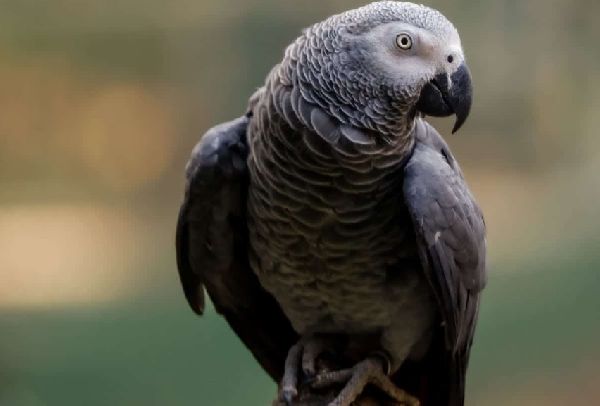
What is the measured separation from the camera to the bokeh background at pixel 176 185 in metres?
1.69

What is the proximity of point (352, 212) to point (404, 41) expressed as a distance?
1.00 feet

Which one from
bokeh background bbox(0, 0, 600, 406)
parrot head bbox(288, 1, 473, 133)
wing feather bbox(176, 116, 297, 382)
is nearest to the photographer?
parrot head bbox(288, 1, 473, 133)

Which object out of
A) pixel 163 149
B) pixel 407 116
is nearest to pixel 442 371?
pixel 407 116

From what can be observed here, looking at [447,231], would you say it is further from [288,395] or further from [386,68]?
[288,395]

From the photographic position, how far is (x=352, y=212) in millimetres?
1142

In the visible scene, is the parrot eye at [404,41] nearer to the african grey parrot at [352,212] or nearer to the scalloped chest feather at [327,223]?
the african grey parrot at [352,212]

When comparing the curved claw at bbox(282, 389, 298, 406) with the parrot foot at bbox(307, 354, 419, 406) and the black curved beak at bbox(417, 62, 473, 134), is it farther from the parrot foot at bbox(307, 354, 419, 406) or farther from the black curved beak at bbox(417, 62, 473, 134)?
the black curved beak at bbox(417, 62, 473, 134)

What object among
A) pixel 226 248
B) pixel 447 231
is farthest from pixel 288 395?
pixel 447 231

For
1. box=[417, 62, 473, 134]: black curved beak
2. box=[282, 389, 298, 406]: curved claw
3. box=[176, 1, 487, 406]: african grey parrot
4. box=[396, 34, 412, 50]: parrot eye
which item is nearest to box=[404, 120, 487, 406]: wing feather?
box=[176, 1, 487, 406]: african grey parrot

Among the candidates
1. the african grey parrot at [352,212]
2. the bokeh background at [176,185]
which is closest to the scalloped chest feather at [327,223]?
the african grey parrot at [352,212]

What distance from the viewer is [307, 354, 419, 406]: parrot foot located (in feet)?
4.11

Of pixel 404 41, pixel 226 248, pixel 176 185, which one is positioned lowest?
pixel 226 248

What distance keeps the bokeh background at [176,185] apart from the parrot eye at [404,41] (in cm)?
69

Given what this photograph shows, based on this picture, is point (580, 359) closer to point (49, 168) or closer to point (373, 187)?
point (373, 187)
